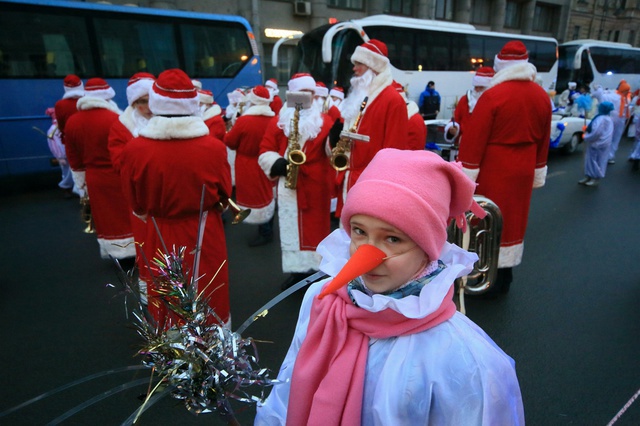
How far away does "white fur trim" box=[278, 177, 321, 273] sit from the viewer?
4.01 metres

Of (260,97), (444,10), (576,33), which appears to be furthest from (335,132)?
(576,33)

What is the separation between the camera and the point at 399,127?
3512 mm

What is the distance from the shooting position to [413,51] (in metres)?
14.2

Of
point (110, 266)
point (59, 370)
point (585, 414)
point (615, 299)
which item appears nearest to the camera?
point (585, 414)

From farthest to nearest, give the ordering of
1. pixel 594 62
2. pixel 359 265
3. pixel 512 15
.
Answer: pixel 512 15 → pixel 594 62 → pixel 359 265

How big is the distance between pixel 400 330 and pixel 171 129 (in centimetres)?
206

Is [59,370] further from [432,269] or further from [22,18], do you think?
[22,18]

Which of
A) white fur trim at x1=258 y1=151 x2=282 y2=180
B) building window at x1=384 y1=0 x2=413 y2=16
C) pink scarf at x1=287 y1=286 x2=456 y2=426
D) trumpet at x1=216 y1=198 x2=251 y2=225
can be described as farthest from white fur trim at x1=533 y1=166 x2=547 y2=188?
building window at x1=384 y1=0 x2=413 y2=16

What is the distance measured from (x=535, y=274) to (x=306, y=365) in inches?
162

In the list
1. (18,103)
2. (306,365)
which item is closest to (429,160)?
(306,365)

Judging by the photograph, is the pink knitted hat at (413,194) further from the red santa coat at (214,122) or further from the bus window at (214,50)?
the bus window at (214,50)

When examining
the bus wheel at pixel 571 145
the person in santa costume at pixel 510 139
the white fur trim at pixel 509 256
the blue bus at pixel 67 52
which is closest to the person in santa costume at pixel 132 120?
the person in santa costume at pixel 510 139

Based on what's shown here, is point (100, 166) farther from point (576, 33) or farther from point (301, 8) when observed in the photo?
point (576, 33)

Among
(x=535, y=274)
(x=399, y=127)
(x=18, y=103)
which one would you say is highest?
(x=399, y=127)
